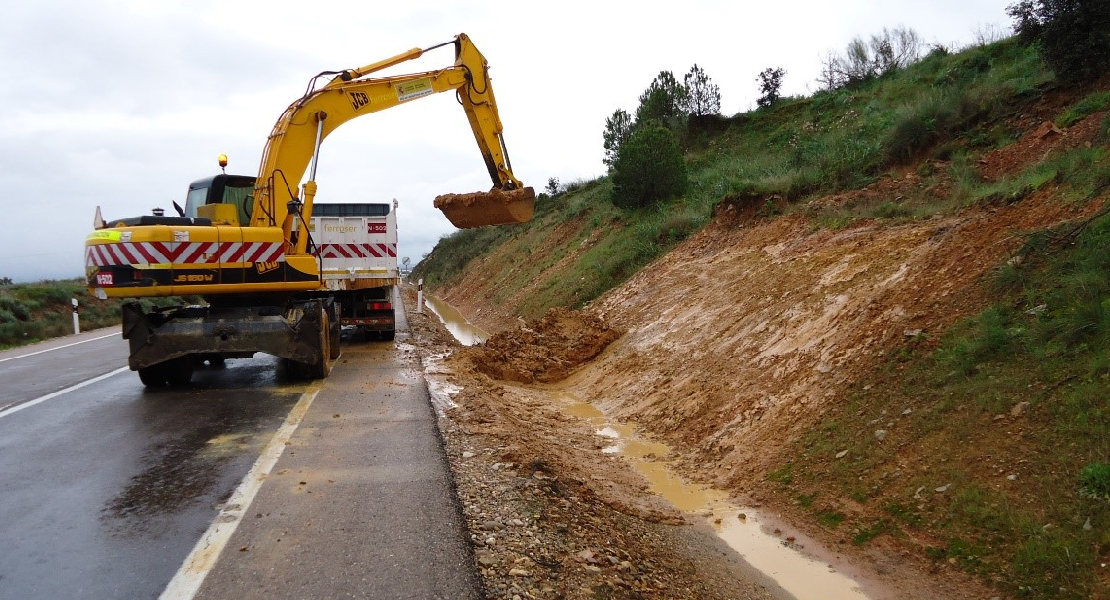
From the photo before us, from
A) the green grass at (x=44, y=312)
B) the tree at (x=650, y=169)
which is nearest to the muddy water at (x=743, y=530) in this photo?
the tree at (x=650, y=169)

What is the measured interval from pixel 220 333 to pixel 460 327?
15.3 metres

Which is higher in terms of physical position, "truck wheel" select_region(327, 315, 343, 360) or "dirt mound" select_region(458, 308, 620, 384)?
"truck wheel" select_region(327, 315, 343, 360)

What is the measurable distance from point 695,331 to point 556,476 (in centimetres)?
523

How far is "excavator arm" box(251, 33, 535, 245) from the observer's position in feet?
35.0

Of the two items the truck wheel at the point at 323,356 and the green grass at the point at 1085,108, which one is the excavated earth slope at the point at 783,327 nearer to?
the green grass at the point at 1085,108

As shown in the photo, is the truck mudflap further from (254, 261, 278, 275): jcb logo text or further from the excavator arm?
the excavator arm

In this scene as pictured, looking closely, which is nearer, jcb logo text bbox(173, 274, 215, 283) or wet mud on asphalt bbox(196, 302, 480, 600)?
wet mud on asphalt bbox(196, 302, 480, 600)

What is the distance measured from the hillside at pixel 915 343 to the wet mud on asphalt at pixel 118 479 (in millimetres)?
4309

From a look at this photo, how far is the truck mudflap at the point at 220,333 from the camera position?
9.45 metres

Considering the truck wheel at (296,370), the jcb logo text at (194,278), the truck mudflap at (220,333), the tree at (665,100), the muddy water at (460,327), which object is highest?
the tree at (665,100)

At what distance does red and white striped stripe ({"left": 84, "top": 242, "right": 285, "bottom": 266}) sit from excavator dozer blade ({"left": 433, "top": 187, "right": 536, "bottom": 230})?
12.1 ft

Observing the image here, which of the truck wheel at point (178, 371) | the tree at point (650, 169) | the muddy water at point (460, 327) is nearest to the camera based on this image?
the truck wheel at point (178, 371)

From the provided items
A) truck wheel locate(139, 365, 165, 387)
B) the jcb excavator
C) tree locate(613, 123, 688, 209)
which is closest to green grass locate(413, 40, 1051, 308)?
tree locate(613, 123, 688, 209)

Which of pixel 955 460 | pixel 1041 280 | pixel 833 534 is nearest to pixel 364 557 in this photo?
pixel 833 534
